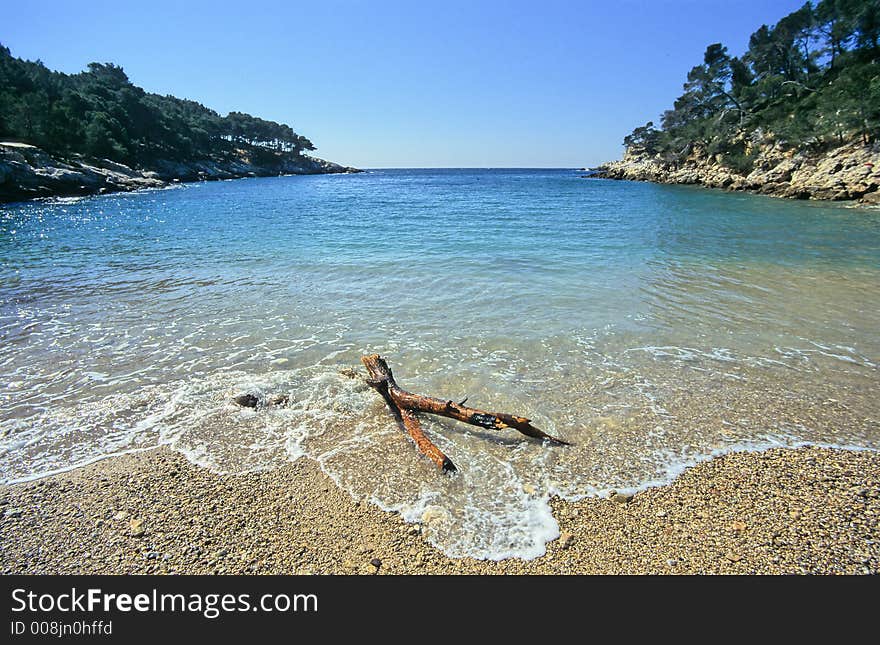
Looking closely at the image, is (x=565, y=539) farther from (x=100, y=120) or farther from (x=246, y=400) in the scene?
(x=100, y=120)

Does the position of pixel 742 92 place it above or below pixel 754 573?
above

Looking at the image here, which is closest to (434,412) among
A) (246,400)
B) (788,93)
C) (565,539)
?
(565,539)

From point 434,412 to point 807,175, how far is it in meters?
51.7

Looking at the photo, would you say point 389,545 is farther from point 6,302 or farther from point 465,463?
point 6,302

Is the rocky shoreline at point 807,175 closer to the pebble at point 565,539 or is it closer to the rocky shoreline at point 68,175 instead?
the pebble at point 565,539

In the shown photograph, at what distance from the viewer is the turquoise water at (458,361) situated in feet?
15.0

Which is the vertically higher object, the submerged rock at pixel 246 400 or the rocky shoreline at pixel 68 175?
the rocky shoreline at pixel 68 175

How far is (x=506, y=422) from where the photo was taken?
471 centimetres

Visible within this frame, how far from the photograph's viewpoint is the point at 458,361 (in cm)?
720

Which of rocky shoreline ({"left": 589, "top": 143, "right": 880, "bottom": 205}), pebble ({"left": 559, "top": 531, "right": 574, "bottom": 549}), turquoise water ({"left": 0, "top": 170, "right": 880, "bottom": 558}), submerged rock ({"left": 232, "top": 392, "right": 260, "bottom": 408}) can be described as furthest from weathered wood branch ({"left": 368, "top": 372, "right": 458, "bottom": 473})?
rocky shoreline ({"left": 589, "top": 143, "right": 880, "bottom": 205})

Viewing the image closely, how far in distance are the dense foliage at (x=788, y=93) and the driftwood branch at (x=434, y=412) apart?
52.5 m

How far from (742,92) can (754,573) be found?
3346 inches

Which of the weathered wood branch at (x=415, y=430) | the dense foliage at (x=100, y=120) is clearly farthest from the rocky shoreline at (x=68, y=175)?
the weathered wood branch at (x=415, y=430)

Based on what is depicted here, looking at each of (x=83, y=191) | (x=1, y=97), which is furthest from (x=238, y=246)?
(x=1, y=97)
